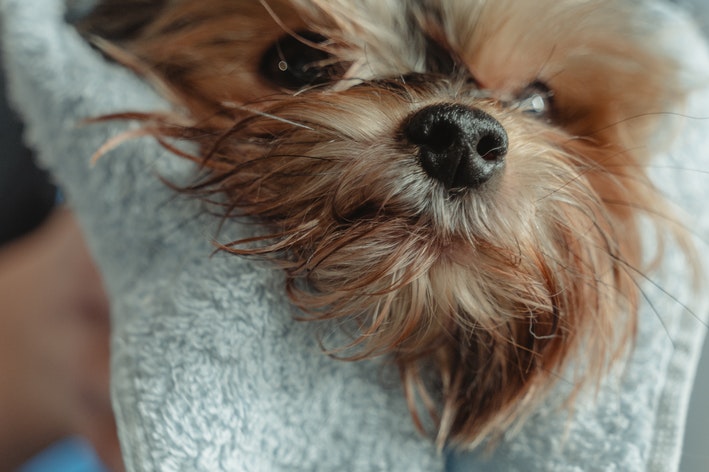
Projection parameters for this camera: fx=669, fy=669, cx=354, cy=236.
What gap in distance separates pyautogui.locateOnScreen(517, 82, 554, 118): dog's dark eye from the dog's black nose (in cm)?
27

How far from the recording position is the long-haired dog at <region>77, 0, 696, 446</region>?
2.56 ft

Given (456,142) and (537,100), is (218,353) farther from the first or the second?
(537,100)

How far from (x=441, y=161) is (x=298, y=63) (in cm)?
34

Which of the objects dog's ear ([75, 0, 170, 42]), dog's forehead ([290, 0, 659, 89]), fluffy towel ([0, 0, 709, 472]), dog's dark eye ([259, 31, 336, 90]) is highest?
dog's ear ([75, 0, 170, 42])

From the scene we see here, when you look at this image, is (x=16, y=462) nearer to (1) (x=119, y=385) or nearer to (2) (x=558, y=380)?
(1) (x=119, y=385)

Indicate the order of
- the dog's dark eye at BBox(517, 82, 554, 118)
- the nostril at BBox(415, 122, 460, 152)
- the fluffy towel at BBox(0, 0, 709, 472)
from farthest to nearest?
the dog's dark eye at BBox(517, 82, 554, 118) → the fluffy towel at BBox(0, 0, 709, 472) → the nostril at BBox(415, 122, 460, 152)

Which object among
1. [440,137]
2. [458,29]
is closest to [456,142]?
[440,137]

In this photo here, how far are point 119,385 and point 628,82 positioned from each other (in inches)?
37.1

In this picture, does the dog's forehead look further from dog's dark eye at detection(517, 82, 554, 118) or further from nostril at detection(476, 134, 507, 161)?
nostril at detection(476, 134, 507, 161)

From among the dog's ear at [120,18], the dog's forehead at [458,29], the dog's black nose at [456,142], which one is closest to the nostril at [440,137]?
the dog's black nose at [456,142]

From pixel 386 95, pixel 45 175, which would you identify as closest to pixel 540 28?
pixel 386 95

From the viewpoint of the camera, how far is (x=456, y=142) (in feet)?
2.44

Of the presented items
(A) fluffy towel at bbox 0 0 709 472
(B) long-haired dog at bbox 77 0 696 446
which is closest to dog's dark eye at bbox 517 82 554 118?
(B) long-haired dog at bbox 77 0 696 446

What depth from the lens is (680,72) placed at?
117 cm
